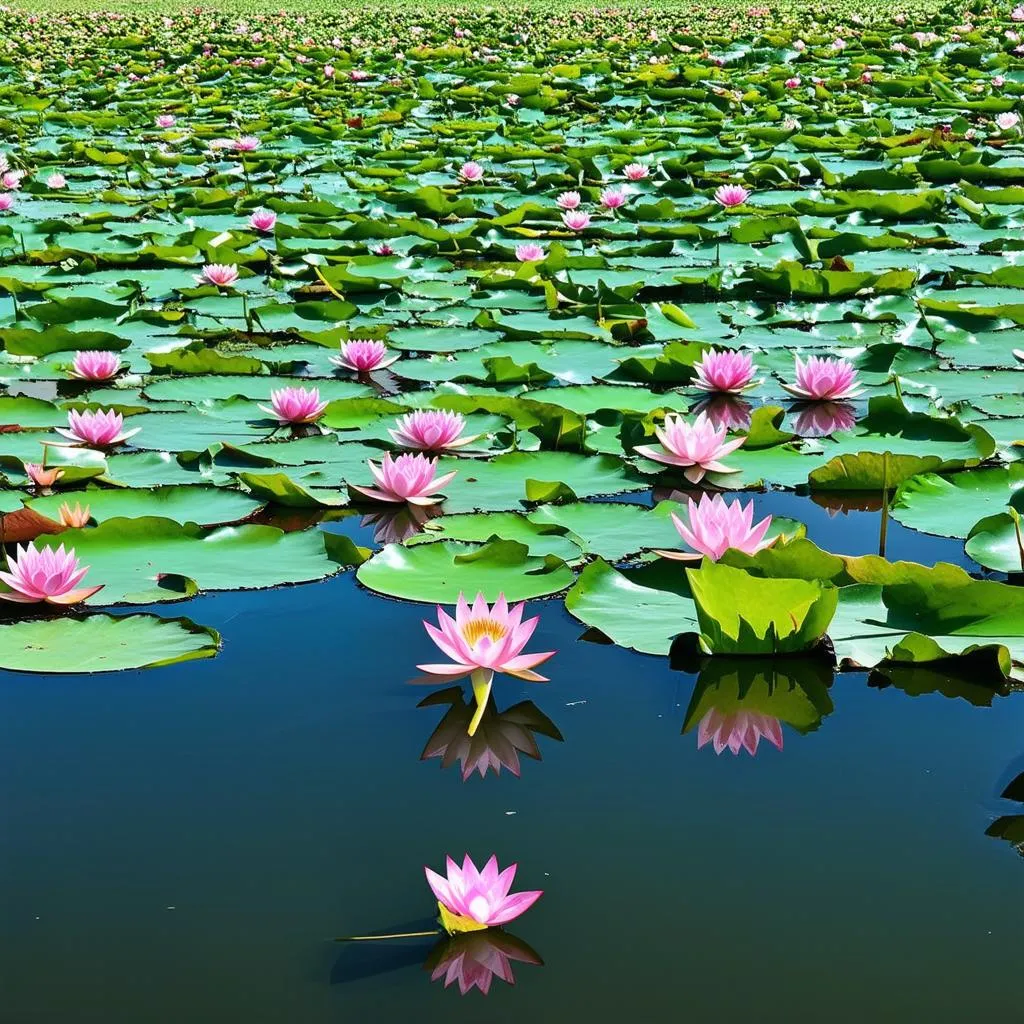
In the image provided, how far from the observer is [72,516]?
226cm

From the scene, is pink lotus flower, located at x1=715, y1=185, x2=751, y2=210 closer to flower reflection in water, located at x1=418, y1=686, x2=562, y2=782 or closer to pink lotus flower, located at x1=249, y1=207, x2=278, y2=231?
pink lotus flower, located at x1=249, y1=207, x2=278, y2=231

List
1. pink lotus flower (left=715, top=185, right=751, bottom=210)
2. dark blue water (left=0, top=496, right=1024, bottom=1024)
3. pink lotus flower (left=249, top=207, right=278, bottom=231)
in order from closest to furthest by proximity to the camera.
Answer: dark blue water (left=0, top=496, right=1024, bottom=1024) < pink lotus flower (left=249, top=207, right=278, bottom=231) < pink lotus flower (left=715, top=185, right=751, bottom=210)

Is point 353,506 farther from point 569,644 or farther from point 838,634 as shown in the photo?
point 838,634

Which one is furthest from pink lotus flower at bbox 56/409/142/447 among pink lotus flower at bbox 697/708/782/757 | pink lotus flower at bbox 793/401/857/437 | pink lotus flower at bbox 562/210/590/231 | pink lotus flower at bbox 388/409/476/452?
pink lotus flower at bbox 562/210/590/231

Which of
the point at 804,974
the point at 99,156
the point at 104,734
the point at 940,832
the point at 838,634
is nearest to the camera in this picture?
the point at 804,974

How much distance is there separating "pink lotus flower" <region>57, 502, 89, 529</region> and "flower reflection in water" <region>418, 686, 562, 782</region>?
0.90 meters

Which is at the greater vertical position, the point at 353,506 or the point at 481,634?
the point at 481,634

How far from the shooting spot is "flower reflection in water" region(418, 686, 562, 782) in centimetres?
152

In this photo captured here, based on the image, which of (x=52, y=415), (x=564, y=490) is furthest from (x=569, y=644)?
(x=52, y=415)

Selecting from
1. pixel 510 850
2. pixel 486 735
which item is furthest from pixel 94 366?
pixel 510 850

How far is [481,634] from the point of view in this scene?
1.66 m

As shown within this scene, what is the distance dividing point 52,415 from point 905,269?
253 centimetres

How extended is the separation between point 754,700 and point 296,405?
150 cm

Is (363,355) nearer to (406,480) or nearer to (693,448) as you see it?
(406,480)
